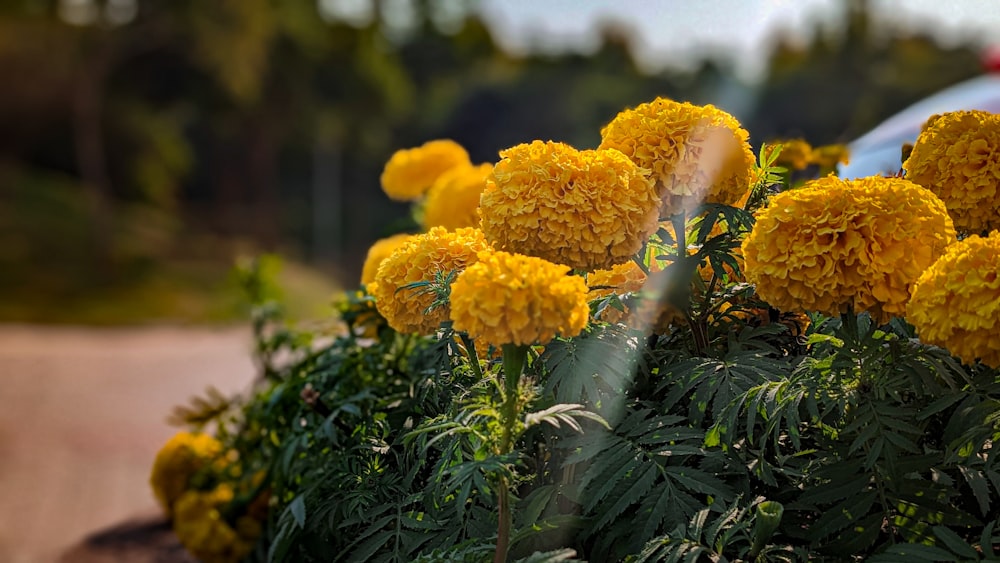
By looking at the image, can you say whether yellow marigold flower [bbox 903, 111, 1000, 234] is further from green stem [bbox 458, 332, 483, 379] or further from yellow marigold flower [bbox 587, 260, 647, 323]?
green stem [bbox 458, 332, 483, 379]

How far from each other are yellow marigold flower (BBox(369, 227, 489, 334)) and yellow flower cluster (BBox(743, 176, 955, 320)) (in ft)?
1.85

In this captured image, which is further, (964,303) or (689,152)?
(689,152)

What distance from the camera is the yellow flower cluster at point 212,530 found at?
3.36m

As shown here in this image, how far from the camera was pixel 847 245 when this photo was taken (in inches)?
62.3

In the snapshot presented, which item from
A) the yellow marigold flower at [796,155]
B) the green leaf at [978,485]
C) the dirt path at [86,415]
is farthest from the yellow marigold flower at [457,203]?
the dirt path at [86,415]

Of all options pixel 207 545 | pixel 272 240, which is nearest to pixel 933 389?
pixel 207 545

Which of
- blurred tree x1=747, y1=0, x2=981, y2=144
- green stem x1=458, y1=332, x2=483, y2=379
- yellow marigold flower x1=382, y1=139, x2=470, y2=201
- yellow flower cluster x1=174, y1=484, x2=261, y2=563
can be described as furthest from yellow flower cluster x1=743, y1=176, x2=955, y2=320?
blurred tree x1=747, y1=0, x2=981, y2=144

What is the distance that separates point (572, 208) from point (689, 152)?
295 mm

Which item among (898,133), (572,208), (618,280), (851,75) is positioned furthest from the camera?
(851,75)

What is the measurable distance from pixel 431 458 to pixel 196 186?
3437cm

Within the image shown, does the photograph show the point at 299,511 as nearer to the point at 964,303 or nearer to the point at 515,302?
the point at 515,302

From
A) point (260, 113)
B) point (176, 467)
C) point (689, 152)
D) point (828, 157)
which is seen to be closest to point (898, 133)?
point (828, 157)

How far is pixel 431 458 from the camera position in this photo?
2256 millimetres

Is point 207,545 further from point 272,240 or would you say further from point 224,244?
point 272,240
